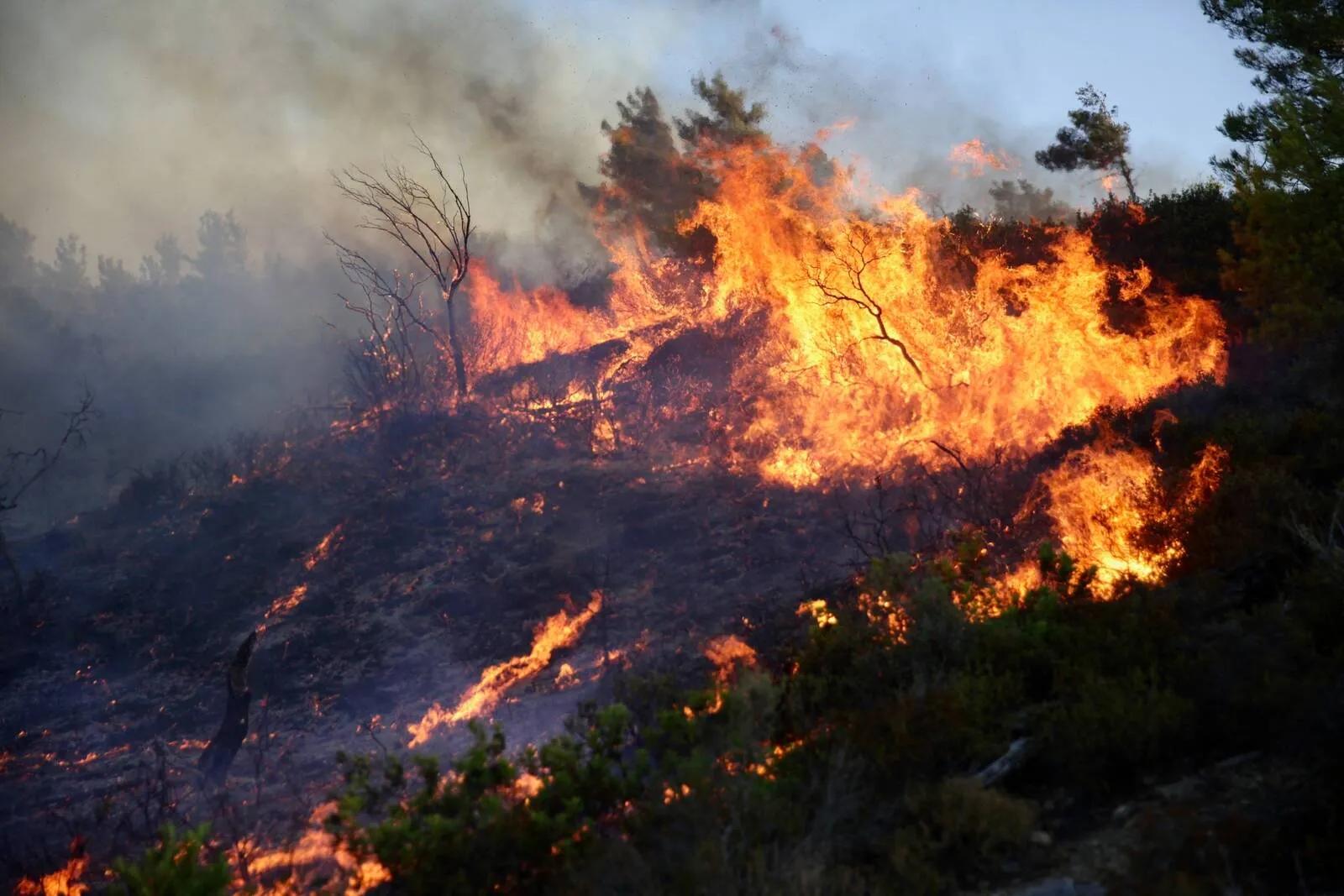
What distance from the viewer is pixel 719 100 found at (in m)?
27.8

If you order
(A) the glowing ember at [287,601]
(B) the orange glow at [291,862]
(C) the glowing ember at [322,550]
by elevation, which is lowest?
(B) the orange glow at [291,862]

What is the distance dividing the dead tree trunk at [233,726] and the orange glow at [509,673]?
177 cm

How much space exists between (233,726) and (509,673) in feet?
10.1

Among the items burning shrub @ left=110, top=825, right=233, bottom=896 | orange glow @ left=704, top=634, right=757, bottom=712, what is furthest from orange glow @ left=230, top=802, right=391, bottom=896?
orange glow @ left=704, top=634, right=757, bottom=712

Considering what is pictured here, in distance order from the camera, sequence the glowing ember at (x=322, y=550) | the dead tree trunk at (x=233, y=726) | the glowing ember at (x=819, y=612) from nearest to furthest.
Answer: the glowing ember at (x=819, y=612)
the dead tree trunk at (x=233, y=726)
the glowing ember at (x=322, y=550)

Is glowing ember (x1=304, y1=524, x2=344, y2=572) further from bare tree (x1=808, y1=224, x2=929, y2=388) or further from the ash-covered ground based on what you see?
bare tree (x1=808, y1=224, x2=929, y2=388)

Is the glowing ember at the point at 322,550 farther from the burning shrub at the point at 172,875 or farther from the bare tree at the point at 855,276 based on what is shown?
the burning shrub at the point at 172,875

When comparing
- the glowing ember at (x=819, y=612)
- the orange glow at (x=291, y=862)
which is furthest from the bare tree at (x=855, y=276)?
the orange glow at (x=291, y=862)

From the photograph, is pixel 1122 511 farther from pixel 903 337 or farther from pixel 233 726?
pixel 233 726

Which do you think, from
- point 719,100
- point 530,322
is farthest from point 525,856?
point 719,100

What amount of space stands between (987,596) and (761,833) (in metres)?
3.63

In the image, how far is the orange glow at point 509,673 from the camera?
1034 cm

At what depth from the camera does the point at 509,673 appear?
1120 centimetres

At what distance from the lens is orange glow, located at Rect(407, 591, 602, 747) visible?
33.9 feet
